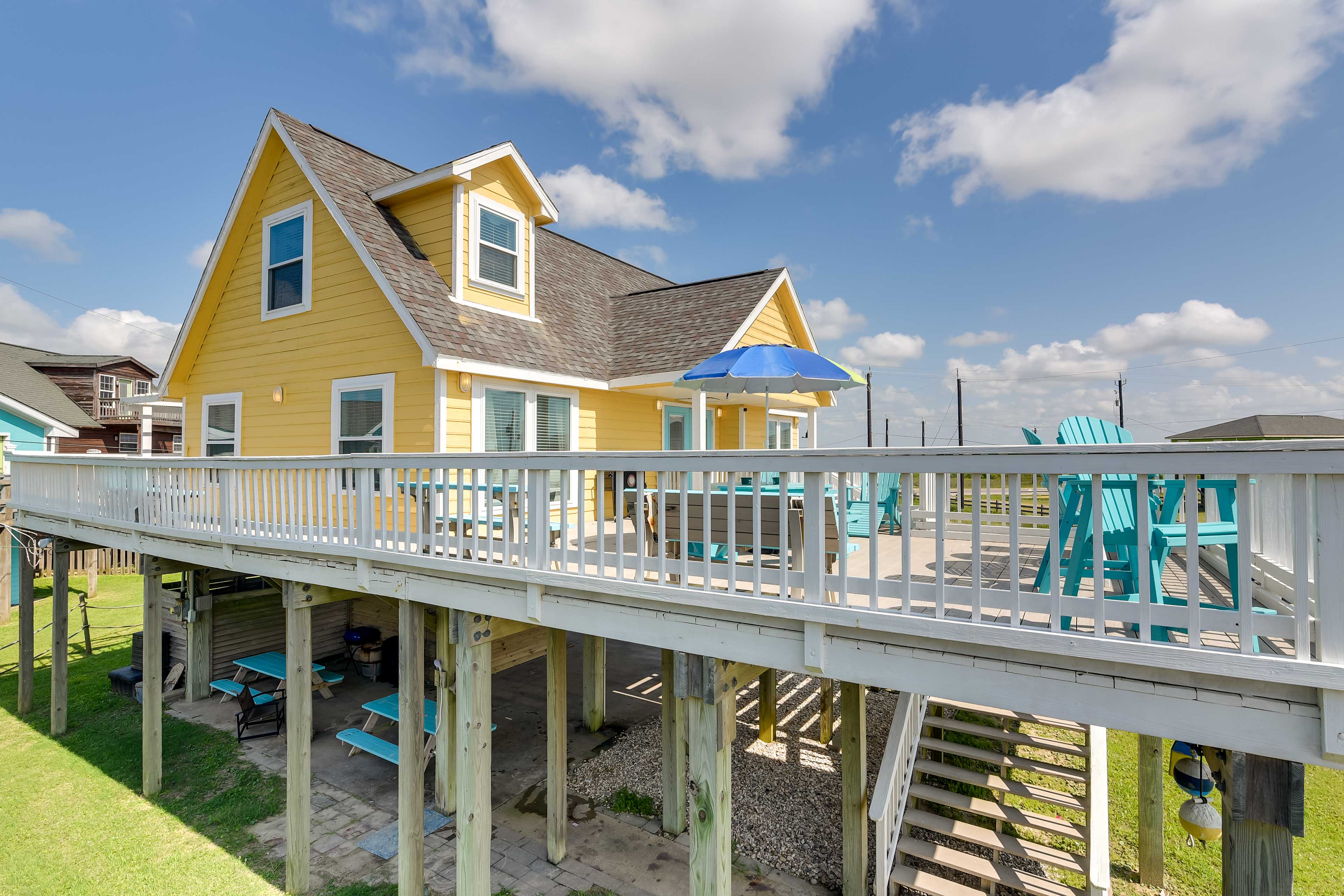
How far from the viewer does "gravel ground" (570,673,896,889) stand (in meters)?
6.91

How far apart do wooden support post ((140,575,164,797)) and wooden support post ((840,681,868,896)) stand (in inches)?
353

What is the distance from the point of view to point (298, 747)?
251 inches

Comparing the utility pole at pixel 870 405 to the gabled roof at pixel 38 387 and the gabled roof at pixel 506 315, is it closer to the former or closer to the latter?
the gabled roof at pixel 506 315

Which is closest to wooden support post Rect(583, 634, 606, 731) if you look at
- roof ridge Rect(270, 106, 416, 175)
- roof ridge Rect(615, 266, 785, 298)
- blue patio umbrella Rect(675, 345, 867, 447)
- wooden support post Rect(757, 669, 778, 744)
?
wooden support post Rect(757, 669, 778, 744)

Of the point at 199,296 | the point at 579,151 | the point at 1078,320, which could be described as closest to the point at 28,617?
the point at 199,296

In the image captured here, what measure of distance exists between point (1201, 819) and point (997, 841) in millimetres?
2377

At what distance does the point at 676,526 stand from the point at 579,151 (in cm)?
1843


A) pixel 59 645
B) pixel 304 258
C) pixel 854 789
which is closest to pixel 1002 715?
pixel 854 789

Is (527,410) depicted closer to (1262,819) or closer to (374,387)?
(374,387)

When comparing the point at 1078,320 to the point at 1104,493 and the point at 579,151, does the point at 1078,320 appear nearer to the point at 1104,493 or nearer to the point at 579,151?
the point at 579,151

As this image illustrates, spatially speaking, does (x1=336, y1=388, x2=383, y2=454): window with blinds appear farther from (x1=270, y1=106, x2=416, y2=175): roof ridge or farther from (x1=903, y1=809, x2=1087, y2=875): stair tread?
(x1=903, y1=809, x2=1087, y2=875): stair tread

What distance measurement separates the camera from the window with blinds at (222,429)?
1073 cm

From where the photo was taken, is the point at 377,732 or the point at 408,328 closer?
the point at 408,328

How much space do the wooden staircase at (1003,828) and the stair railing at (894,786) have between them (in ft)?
0.61
